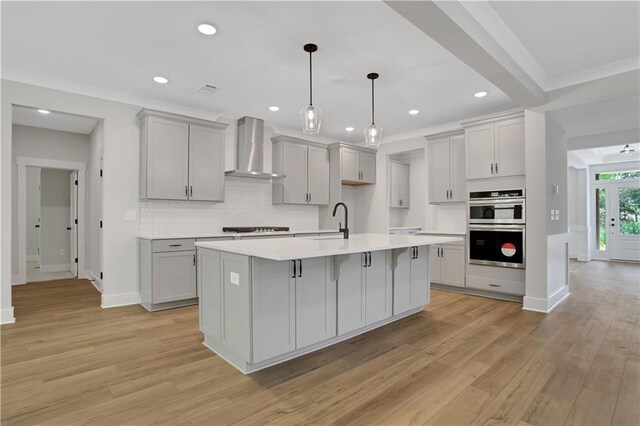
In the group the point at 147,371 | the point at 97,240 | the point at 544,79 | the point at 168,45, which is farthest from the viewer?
the point at 97,240

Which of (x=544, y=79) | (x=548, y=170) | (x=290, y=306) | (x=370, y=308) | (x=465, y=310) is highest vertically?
(x=544, y=79)

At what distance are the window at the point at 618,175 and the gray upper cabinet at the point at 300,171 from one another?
25.2 ft

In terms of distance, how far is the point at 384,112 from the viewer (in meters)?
5.00

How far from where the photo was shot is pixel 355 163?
627cm

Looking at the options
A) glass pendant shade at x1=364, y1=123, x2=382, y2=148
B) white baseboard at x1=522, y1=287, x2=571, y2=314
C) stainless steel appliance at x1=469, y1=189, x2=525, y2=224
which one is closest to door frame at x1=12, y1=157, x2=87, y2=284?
glass pendant shade at x1=364, y1=123, x2=382, y2=148

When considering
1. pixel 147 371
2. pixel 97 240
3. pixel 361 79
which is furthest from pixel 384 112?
pixel 97 240

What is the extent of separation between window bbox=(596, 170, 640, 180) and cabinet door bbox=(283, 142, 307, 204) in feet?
26.6

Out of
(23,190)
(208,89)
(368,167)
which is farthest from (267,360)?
(23,190)

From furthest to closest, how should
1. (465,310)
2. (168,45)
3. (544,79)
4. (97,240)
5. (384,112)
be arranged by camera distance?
1. (97,240)
2. (384,112)
3. (465,310)
4. (544,79)
5. (168,45)

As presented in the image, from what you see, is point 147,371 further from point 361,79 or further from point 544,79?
point 544,79

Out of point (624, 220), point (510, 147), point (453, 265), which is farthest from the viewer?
point (624, 220)

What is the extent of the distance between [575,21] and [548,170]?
72.1 inches

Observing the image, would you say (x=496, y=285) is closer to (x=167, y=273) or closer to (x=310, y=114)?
(x=310, y=114)

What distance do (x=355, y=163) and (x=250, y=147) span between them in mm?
2091
